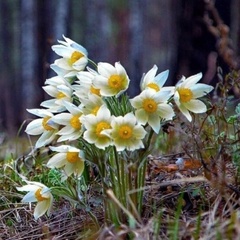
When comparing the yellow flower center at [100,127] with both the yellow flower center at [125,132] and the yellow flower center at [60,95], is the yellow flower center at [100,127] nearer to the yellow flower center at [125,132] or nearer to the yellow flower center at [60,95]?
the yellow flower center at [125,132]

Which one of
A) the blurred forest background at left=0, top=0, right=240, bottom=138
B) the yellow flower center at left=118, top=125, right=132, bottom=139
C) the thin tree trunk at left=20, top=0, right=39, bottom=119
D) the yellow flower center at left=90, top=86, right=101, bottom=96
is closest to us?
the yellow flower center at left=118, top=125, right=132, bottom=139

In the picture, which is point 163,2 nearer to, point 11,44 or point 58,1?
point 58,1

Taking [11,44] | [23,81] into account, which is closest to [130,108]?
[23,81]

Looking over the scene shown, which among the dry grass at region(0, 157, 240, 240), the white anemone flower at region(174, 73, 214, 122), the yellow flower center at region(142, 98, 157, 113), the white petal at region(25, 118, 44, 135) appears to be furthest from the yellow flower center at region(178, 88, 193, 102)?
the white petal at region(25, 118, 44, 135)

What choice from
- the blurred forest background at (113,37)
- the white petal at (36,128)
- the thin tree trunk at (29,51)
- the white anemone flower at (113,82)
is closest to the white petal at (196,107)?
the white anemone flower at (113,82)

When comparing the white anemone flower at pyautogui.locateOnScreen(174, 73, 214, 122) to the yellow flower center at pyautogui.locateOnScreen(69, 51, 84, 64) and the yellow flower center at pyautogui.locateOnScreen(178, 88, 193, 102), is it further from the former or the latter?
the yellow flower center at pyautogui.locateOnScreen(69, 51, 84, 64)

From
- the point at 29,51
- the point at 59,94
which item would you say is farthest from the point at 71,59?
the point at 29,51

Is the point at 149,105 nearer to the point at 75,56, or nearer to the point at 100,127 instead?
the point at 100,127
